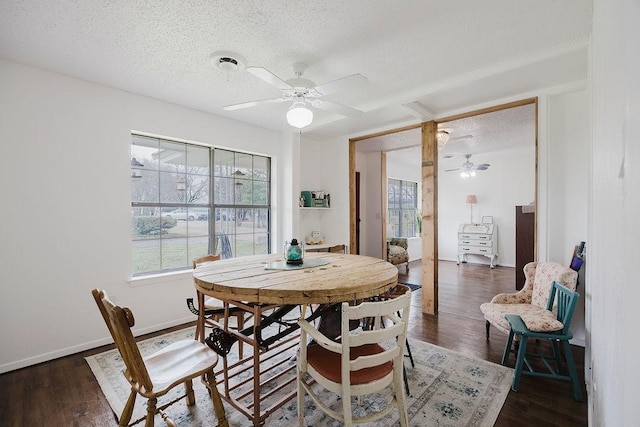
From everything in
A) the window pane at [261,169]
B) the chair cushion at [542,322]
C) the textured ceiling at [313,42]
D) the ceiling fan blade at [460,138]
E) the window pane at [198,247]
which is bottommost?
the chair cushion at [542,322]

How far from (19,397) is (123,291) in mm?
1082

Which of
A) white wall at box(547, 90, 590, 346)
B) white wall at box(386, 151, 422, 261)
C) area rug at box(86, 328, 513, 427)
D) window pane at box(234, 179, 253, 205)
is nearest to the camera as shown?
area rug at box(86, 328, 513, 427)

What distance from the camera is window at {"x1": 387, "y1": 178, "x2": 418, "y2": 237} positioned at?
7246 millimetres

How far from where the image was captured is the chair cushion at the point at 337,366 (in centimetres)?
147

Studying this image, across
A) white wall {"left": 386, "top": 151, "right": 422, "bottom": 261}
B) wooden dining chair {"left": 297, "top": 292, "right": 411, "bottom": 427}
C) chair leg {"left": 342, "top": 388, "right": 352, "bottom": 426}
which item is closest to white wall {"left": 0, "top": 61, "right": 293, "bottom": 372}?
wooden dining chair {"left": 297, "top": 292, "right": 411, "bottom": 427}

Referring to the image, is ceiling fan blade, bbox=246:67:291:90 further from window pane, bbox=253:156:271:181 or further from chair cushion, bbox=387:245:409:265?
chair cushion, bbox=387:245:409:265

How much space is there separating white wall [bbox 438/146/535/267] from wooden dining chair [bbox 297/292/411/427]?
6348 mm

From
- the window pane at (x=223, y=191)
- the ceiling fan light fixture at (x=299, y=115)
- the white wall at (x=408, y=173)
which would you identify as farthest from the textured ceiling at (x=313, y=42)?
the white wall at (x=408, y=173)

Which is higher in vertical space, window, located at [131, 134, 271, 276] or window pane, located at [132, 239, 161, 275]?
window, located at [131, 134, 271, 276]

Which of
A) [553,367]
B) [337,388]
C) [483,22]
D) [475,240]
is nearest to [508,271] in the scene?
[475,240]

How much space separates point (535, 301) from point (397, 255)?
126 inches

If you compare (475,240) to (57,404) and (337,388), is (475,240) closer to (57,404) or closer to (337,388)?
(337,388)

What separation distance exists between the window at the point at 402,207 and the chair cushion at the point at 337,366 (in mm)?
5440

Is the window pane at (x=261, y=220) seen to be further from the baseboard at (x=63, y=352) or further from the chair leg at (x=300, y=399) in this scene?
the chair leg at (x=300, y=399)
